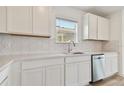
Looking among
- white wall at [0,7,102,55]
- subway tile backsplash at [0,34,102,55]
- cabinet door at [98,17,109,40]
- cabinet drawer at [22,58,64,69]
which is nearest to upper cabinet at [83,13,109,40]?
cabinet door at [98,17,109,40]

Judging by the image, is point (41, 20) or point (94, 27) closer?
point (41, 20)

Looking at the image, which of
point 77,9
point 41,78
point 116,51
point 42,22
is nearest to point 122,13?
point 116,51

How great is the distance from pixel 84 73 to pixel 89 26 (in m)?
1.49

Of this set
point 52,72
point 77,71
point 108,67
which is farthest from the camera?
point 108,67

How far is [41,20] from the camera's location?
7.76 ft

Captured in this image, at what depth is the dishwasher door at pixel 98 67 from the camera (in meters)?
2.95

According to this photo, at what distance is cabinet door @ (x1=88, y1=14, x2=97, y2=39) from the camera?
137 inches

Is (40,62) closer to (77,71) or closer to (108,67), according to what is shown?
(77,71)

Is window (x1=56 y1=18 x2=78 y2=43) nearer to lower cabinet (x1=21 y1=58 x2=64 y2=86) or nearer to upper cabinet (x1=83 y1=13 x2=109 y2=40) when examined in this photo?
upper cabinet (x1=83 y1=13 x2=109 y2=40)

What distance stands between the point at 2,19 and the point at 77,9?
7.76 feet

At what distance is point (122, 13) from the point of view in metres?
3.84

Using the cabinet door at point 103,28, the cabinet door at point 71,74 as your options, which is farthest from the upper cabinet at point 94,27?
the cabinet door at point 71,74

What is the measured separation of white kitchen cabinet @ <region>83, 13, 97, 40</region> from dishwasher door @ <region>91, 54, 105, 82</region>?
748 mm

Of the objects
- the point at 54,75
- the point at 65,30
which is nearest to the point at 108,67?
the point at 65,30
